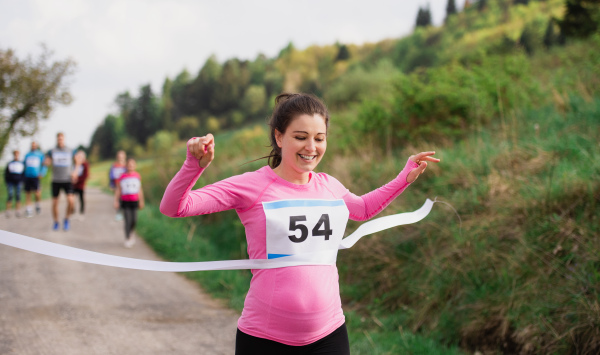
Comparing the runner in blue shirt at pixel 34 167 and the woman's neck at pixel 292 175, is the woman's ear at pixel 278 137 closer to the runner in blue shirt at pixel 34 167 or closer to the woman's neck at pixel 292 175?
the woman's neck at pixel 292 175

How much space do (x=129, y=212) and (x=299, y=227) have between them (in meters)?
8.63

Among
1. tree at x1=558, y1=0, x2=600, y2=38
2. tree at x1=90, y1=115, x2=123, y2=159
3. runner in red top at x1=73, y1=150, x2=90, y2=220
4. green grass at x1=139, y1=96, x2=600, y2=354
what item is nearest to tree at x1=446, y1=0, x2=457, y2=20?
tree at x1=558, y1=0, x2=600, y2=38

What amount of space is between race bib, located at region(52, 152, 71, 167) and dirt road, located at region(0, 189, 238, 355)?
236cm

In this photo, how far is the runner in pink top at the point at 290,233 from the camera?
232 cm

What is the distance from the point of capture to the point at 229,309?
6.82m

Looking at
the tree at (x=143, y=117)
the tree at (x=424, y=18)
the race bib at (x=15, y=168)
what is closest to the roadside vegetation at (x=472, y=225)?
the race bib at (x=15, y=168)

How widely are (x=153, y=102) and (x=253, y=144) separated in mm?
56437

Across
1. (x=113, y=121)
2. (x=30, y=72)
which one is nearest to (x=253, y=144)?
(x=30, y=72)

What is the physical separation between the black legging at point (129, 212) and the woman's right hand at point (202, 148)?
8.57 m

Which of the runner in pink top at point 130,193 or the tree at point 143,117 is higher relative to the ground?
the tree at point 143,117

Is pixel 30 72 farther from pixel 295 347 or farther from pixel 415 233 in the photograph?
pixel 295 347

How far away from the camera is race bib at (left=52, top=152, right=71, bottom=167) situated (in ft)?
36.8

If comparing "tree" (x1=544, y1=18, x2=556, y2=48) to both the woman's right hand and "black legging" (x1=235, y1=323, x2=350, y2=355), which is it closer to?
"black legging" (x1=235, y1=323, x2=350, y2=355)

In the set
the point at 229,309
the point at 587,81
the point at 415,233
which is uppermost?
the point at 587,81
